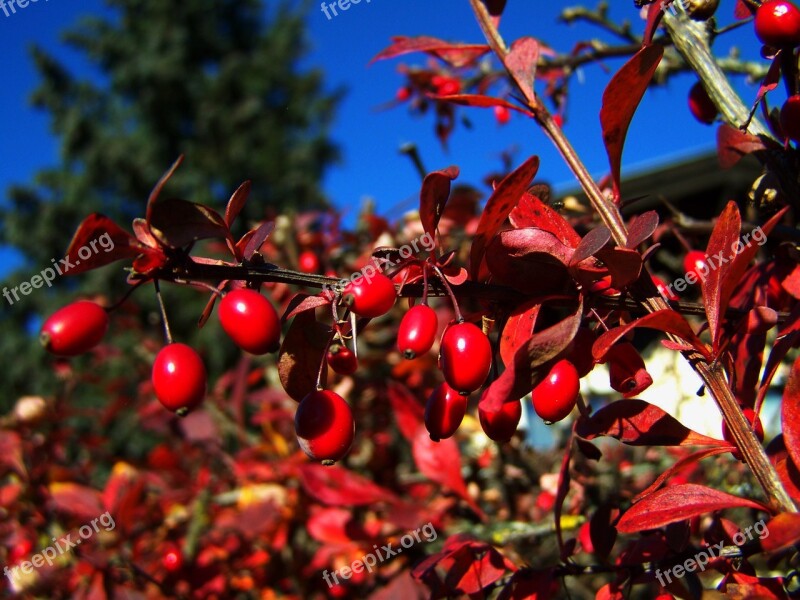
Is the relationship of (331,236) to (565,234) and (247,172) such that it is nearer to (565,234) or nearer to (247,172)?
(565,234)

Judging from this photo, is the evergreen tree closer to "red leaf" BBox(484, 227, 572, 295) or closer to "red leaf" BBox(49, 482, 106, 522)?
"red leaf" BBox(49, 482, 106, 522)

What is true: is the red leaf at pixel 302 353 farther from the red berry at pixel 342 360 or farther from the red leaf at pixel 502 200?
the red leaf at pixel 502 200

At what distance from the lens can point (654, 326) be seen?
1.81 ft

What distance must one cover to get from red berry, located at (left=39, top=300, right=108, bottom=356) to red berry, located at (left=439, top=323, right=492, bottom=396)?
12.2 inches

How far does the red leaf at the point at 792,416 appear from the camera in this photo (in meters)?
0.60

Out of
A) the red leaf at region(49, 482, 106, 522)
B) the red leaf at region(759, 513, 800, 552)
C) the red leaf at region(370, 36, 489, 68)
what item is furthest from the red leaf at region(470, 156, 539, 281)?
the red leaf at region(49, 482, 106, 522)

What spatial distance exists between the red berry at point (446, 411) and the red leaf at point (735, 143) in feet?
1.42

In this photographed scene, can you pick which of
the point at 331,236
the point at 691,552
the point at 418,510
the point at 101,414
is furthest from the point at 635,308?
the point at 101,414

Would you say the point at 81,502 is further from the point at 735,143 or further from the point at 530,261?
the point at 735,143

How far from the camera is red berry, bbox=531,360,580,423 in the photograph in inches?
22.4

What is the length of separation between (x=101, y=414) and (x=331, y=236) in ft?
4.39

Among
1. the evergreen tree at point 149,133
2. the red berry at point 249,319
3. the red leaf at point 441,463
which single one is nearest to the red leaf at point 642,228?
the red berry at point 249,319

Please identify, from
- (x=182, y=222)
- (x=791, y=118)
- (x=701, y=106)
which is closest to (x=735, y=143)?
(x=791, y=118)

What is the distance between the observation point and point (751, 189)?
80cm
